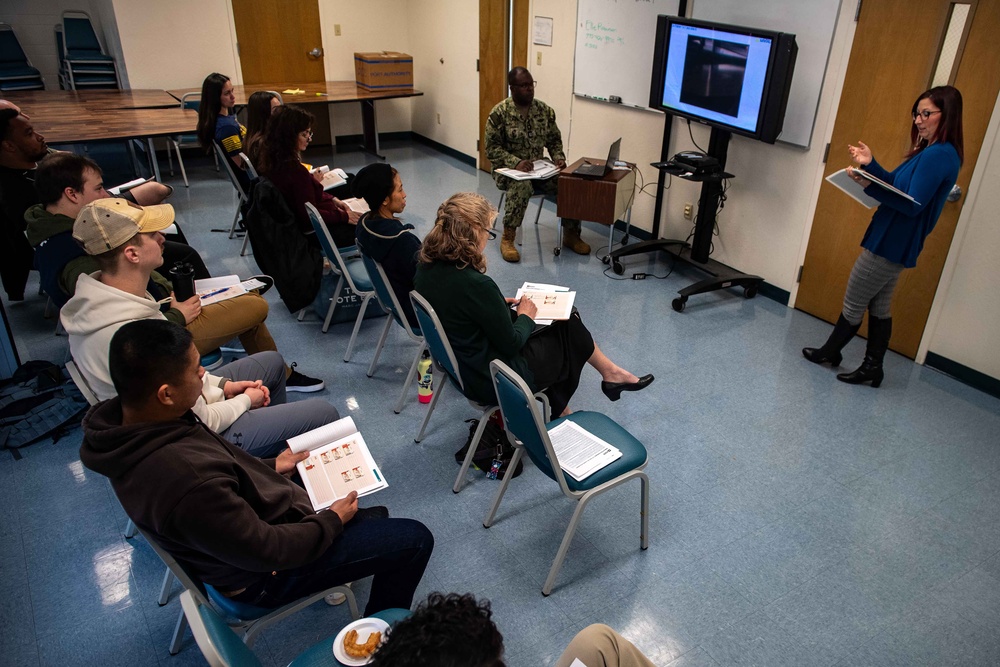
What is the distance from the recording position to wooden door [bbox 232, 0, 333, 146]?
307 inches

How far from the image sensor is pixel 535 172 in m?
5.31

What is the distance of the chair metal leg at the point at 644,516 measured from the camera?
7.97 feet

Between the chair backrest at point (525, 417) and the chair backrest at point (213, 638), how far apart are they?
1.00 metres

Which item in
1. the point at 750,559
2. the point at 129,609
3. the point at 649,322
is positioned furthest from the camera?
the point at 649,322

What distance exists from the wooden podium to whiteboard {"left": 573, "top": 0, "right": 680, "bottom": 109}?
785 mm

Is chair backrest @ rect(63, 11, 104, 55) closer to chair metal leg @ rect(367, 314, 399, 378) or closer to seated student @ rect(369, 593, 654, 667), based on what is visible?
chair metal leg @ rect(367, 314, 399, 378)

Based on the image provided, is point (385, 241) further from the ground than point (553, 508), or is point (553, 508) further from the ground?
point (385, 241)

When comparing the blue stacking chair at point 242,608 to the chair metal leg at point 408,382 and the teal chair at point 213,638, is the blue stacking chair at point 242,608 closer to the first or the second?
the teal chair at point 213,638

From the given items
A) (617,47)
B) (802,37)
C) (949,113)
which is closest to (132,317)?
(949,113)

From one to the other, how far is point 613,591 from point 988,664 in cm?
120

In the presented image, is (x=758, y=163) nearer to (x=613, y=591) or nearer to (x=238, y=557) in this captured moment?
(x=613, y=591)

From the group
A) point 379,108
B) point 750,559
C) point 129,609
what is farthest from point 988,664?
point 379,108

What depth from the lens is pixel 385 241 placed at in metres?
3.16

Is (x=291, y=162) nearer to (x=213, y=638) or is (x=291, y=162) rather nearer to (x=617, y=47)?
(x=617, y=47)
